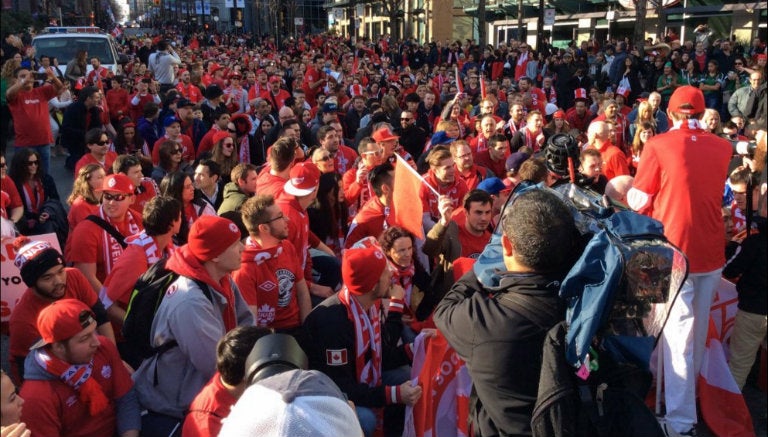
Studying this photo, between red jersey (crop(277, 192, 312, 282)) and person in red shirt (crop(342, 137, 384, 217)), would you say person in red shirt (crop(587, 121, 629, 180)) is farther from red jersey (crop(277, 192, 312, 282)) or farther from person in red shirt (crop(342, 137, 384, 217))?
red jersey (crop(277, 192, 312, 282))

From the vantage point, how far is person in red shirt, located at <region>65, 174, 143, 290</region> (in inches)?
192

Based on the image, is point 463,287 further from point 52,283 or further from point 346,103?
point 346,103

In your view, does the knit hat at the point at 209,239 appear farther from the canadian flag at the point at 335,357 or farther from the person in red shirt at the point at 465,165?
the person in red shirt at the point at 465,165

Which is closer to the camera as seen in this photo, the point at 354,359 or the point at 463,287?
the point at 463,287

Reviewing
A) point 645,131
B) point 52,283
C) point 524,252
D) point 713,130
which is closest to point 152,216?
point 52,283

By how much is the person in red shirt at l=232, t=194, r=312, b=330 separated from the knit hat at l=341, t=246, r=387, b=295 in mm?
785

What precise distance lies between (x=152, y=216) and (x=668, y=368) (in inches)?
137

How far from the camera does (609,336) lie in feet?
7.38

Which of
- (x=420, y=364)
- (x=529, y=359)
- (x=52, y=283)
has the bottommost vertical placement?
(x=420, y=364)

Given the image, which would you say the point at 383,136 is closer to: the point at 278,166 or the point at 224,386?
the point at 278,166

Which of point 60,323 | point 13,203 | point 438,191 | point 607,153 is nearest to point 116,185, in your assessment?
point 13,203

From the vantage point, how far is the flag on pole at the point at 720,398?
4.50 metres

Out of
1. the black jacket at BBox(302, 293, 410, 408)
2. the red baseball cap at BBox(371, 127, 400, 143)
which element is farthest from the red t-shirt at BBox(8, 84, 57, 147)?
→ the black jacket at BBox(302, 293, 410, 408)

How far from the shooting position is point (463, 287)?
104 inches
